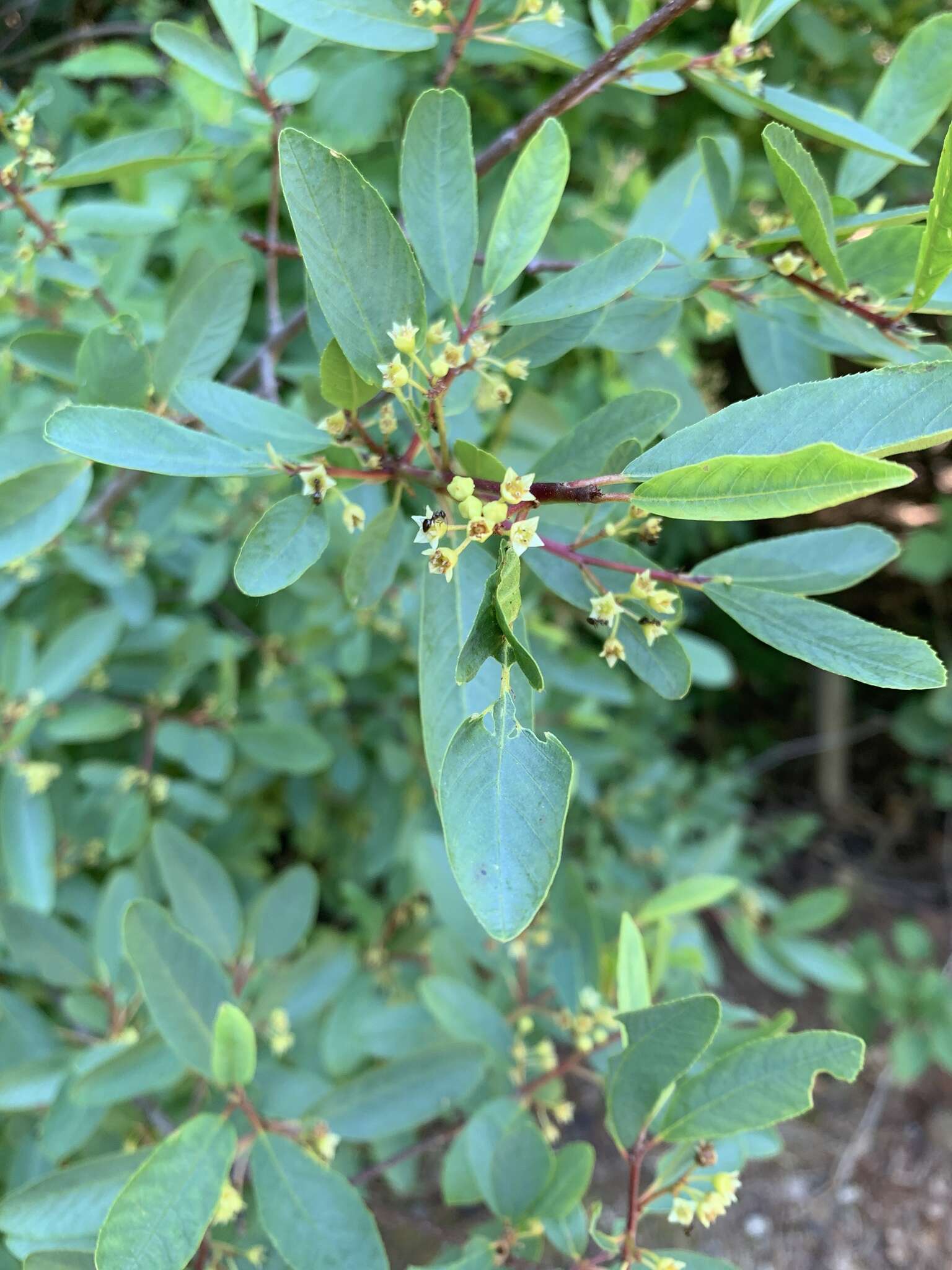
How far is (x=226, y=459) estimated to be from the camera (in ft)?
1.90

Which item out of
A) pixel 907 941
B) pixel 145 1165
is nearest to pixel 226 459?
pixel 145 1165

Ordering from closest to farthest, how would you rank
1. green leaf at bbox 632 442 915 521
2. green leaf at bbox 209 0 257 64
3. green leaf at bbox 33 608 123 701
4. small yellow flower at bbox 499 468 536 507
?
1. green leaf at bbox 632 442 915 521
2. small yellow flower at bbox 499 468 536 507
3. green leaf at bbox 209 0 257 64
4. green leaf at bbox 33 608 123 701

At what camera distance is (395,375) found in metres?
0.55

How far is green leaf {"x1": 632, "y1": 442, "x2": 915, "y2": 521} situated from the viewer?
15.8 inches

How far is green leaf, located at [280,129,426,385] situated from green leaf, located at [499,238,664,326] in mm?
80

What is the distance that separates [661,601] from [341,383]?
0.27m

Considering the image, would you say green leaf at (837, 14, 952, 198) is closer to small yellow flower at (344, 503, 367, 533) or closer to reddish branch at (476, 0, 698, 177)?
reddish branch at (476, 0, 698, 177)

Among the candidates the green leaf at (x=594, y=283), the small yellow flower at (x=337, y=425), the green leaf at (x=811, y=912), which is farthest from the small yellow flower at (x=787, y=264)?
the green leaf at (x=811, y=912)

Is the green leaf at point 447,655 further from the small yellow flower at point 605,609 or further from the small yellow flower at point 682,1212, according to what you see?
the small yellow flower at point 682,1212

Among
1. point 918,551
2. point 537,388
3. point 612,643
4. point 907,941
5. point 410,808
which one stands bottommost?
point 907,941

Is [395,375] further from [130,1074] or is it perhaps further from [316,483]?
[130,1074]

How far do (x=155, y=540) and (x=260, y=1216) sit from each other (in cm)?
97

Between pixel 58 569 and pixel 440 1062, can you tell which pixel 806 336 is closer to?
pixel 440 1062

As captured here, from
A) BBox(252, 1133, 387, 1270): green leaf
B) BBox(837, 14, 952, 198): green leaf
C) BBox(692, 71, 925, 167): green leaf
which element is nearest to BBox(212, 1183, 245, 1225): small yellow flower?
BBox(252, 1133, 387, 1270): green leaf
